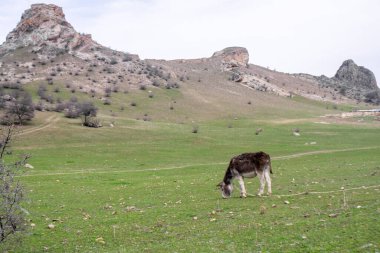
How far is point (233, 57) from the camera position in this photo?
176 metres

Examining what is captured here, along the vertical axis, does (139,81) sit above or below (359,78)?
below

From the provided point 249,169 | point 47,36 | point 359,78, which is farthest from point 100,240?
point 359,78

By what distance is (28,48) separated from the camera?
126 m

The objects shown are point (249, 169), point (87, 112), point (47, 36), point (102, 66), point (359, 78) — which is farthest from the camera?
point (359, 78)

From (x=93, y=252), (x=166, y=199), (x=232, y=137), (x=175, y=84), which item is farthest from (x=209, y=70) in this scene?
(x=93, y=252)

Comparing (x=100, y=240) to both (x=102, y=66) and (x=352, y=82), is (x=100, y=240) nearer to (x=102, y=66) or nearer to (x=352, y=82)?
(x=102, y=66)

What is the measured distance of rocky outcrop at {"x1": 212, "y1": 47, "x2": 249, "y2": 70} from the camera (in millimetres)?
171825

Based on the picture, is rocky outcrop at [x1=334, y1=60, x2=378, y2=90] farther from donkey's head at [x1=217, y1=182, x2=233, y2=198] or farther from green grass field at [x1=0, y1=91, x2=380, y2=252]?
donkey's head at [x1=217, y1=182, x2=233, y2=198]

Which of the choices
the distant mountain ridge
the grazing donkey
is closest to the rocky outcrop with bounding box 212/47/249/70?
the distant mountain ridge

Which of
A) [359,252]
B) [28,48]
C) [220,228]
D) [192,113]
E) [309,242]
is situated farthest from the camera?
[28,48]

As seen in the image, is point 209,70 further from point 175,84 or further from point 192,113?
point 192,113

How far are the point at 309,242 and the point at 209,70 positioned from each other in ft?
513

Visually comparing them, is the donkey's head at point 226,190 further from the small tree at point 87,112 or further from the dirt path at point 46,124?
the small tree at point 87,112

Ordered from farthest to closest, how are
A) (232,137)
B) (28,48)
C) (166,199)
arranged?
(28,48)
(232,137)
(166,199)
